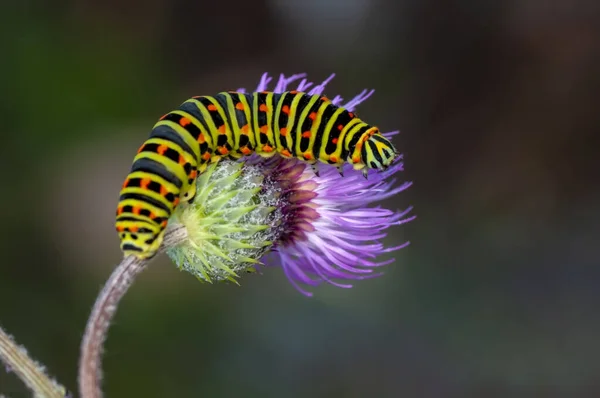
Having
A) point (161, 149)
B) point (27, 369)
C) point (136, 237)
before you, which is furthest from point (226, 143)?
point (27, 369)

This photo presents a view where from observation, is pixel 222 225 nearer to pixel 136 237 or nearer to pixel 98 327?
pixel 136 237

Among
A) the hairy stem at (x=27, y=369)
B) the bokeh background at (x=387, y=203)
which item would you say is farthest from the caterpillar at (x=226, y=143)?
the bokeh background at (x=387, y=203)

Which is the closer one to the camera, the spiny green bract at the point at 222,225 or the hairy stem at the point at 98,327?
the hairy stem at the point at 98,327

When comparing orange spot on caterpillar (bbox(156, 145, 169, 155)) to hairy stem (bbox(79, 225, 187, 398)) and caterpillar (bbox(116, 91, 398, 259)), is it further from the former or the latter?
hairy stem (bbox(79, 225, 187, 398))

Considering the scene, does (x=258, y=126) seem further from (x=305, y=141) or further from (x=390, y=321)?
(x=390, y=321)

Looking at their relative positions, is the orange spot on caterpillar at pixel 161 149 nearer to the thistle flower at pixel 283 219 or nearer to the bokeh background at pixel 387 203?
the thistle flower at pixel 283 219
